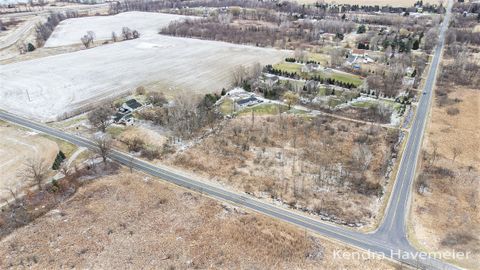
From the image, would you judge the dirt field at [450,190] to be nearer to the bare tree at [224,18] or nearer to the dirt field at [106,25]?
the bare tree at [224,18]

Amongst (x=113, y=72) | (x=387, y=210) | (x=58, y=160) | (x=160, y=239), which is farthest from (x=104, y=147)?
(x=113, y=72)

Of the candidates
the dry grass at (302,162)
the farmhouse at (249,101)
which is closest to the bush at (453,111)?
the dry grass at (302,162)

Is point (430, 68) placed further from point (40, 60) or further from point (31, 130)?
point (40, 60)

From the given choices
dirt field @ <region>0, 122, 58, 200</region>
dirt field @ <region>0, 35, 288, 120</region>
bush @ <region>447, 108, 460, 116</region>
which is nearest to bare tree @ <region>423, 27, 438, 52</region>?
dirt field @ <region>0, 35, 288, 120</region>

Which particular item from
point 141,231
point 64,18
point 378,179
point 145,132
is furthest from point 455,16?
point 64,18

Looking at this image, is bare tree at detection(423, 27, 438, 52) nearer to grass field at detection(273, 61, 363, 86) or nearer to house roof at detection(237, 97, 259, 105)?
grass field at detection(273, 61, 363, 86)

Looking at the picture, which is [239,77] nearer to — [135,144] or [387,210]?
[135,144]
